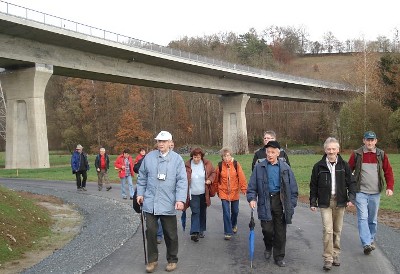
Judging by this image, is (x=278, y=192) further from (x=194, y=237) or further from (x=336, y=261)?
(x=194, y=237)

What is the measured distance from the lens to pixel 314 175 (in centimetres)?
704

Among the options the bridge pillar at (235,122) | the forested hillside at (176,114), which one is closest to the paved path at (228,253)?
the forested hillside at (176,114)

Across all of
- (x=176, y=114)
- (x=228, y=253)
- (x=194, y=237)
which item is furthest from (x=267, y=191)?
(x=176, y=114)

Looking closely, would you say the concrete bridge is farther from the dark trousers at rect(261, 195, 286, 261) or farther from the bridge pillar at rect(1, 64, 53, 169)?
the dark trousers at rect(261, 195, 286, 261)

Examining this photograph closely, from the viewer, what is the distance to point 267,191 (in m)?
6.94

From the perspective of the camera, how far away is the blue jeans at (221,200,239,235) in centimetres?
870

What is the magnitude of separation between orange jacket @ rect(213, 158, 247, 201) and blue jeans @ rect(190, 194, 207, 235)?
361 millimetres

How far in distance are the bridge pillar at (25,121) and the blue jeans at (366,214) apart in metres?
29.1

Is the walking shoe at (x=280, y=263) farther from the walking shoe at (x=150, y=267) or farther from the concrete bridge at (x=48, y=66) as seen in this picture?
the concrete bridge at (x=48, y=66)

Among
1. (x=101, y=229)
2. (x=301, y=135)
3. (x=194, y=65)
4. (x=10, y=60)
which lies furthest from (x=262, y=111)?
(x=101, y=229)

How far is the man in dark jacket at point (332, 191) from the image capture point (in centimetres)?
686

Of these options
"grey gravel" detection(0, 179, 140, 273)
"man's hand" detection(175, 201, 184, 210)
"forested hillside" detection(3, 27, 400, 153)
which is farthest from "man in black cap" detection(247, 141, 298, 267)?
"forested hillside" detection(3, 27, 400, 153)

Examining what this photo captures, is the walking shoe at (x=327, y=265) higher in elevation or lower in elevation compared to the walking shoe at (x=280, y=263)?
higher

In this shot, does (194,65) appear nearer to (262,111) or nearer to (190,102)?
(190,102)
